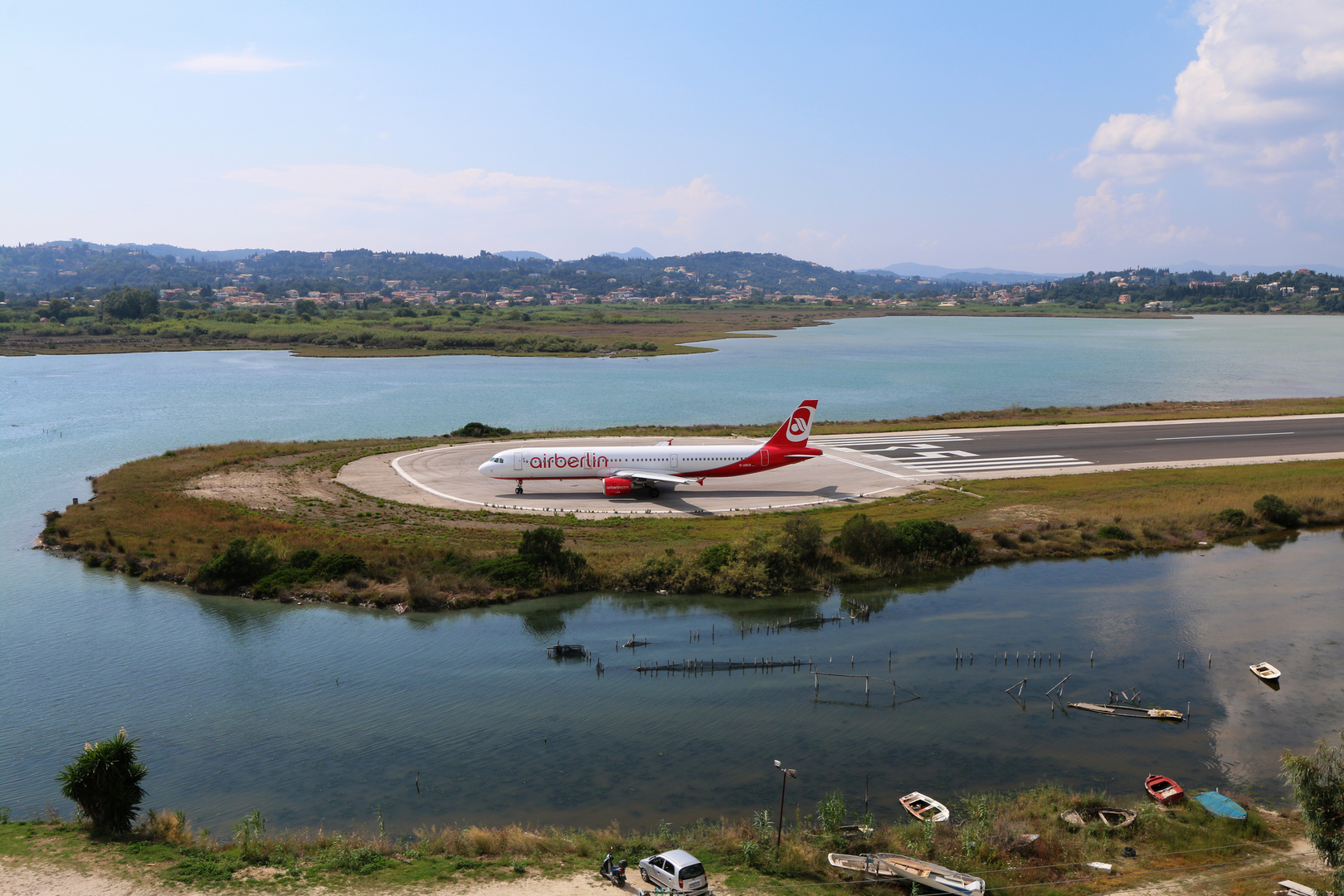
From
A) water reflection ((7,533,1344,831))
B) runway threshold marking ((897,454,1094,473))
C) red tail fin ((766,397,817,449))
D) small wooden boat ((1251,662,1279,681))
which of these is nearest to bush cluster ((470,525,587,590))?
water reflection ((7,533,1344,831))

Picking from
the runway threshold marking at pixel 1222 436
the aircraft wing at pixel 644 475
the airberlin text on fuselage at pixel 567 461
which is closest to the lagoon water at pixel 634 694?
the aircraft wing at pixel 644 475

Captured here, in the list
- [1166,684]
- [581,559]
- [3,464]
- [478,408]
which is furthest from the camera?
[478,408]

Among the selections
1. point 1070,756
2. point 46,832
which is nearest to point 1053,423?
point 1070,756

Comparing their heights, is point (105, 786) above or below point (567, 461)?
below

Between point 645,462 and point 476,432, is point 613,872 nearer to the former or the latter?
point 645,462

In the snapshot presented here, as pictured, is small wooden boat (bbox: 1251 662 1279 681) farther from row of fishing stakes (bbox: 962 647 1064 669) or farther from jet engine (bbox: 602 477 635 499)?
jet engine (bbox: 602 477 635 499)

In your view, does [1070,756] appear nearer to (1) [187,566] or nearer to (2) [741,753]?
(2) [741,753]

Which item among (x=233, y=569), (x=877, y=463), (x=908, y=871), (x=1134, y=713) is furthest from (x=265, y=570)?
(x=877, y=463)

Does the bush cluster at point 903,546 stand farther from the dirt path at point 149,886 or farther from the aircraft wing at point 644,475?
the dirt path at point 149,886
